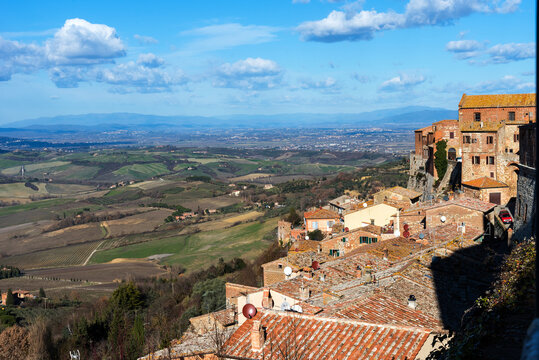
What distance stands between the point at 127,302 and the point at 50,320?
4.89 metres

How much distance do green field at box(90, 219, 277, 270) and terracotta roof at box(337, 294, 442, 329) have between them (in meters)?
35.4

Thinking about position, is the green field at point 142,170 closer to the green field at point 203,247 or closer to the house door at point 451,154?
the green field at point 203,247

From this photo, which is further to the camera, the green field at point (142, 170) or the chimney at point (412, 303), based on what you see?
the green field at point (142, 170)

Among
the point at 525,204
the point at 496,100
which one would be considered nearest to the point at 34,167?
the point at 496,100

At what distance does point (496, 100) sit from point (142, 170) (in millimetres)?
133576

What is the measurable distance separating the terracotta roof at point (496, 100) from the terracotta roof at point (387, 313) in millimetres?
21814

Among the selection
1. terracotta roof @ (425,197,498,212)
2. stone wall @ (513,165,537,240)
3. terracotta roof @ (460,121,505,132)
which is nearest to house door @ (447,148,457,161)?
terracotta roof @ (460,121,505,132)

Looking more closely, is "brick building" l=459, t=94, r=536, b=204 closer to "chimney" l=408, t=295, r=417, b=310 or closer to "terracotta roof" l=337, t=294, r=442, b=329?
"chimney" l=408, t=295, r=417, b=310

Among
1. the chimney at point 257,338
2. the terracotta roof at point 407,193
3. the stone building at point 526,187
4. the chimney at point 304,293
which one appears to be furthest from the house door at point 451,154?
the chimney at point 257,338

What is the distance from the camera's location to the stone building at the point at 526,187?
14384mm

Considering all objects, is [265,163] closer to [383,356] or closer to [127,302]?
[127,302]

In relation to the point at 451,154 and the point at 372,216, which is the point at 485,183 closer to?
the point at 451,154

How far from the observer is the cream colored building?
30438mm

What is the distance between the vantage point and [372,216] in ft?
101
